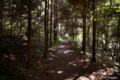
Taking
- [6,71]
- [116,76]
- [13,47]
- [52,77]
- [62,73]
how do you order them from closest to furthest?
[116,76], [6,71], [52,77], [62,73], [13,47]

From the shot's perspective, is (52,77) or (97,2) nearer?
(52,77)

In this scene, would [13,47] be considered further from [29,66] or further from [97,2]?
[97,2]

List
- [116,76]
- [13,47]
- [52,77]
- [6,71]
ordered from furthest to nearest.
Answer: [13,47]
[52,77]
[6,71]
[116,76]

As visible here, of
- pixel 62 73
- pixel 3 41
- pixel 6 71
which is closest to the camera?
pixel 6 71

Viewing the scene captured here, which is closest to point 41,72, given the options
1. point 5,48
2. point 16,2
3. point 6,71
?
point 6,71

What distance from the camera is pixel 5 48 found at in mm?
9945

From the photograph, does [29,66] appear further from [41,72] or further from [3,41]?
[3,41]

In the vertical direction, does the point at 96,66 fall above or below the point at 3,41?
below

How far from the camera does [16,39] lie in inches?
486

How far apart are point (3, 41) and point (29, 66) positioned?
426 centimetres

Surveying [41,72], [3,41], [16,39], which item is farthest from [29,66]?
[16,39]

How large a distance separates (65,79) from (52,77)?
120 centimetres

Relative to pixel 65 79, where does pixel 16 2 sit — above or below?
above

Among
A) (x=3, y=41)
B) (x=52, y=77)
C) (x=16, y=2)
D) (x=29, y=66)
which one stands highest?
(x=16, y=2)
